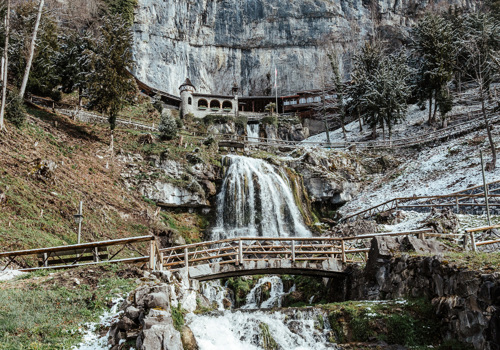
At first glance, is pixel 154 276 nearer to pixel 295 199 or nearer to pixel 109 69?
pixel 295 199

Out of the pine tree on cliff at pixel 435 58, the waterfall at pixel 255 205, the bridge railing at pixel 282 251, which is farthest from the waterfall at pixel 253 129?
the bridge railing at pixel 282 251

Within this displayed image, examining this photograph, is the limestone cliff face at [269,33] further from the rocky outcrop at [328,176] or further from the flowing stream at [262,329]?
the flowing stream at [262,329]

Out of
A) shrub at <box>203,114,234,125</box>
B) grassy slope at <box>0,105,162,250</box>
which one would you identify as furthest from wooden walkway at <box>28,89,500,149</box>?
shrub at <box>203,114,234,125</box>

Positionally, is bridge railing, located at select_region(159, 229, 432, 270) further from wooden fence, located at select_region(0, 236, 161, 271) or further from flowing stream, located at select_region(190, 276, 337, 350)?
flowing stream, located at select_region(190, 276, 337, 350)

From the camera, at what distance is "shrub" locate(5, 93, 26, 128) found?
24.8m

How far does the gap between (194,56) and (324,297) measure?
49498mm

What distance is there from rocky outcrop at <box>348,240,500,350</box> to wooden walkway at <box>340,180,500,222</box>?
27.7 feet

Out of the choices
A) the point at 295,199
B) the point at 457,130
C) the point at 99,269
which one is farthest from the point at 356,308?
the point at 457,130

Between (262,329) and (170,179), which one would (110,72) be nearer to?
(170,179)

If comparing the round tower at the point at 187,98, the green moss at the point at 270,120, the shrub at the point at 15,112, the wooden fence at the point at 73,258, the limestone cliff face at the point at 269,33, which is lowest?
the wooden fence at the point at 73,258

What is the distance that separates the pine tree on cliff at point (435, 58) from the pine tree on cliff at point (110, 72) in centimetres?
2855

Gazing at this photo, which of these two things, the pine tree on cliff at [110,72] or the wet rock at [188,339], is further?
the pine tree on cliff at [110,72]

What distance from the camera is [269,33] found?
2542 inches

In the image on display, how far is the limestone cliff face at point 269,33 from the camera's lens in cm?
6219
